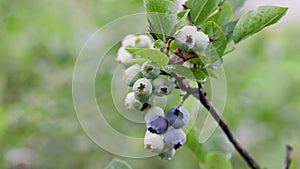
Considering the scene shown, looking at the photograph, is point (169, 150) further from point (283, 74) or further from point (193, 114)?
point (283, 74)

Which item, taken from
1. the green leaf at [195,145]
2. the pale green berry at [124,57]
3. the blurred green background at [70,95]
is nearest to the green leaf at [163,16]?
the pale green berry at [124,57]

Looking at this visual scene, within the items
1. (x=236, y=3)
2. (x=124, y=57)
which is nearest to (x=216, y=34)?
Answer: (x=124, y=57)

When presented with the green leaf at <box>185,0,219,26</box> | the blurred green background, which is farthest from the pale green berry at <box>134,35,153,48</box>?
the blurred green background

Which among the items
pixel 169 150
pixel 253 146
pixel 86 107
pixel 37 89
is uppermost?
pixel 37 89

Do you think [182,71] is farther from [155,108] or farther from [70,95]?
[70,95]

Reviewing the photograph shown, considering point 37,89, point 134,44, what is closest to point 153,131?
point 134,44

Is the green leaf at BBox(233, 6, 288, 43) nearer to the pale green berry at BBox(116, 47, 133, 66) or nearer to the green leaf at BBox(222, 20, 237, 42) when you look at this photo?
the green leaf at BBox(222, 20, 237, 42)
